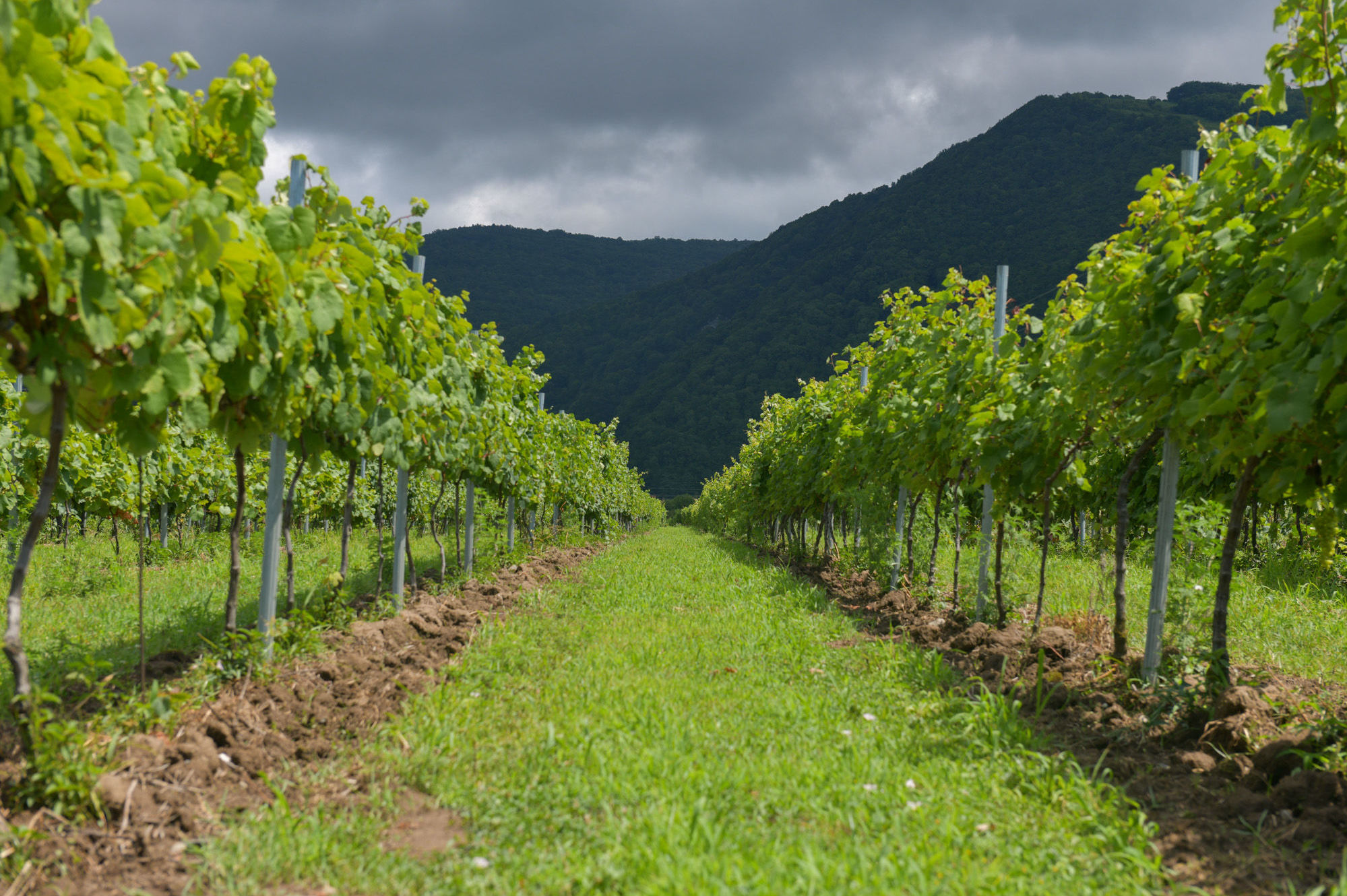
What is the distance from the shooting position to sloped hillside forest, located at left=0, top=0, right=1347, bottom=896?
103 inches

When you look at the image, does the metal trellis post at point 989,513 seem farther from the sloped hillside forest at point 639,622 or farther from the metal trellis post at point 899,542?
the metal trellis post at point 899,542

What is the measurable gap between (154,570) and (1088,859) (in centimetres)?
1328

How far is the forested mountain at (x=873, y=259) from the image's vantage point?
59969 millimetres

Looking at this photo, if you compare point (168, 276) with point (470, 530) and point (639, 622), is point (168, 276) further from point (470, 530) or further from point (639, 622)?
point (470, 530)

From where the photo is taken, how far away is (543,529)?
63.0 ft

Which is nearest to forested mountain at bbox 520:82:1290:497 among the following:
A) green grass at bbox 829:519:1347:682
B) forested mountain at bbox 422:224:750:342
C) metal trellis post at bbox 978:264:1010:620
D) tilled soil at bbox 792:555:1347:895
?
forested mountain at bbox 422:224:750:342

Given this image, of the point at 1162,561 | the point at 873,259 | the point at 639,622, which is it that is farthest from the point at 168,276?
the point at 873,259

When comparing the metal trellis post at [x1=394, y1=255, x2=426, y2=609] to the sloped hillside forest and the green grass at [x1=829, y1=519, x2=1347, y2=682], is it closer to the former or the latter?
the sloped hillside forest

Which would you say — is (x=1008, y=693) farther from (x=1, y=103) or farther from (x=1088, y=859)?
(x=1, y=103)

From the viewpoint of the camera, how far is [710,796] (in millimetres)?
3441

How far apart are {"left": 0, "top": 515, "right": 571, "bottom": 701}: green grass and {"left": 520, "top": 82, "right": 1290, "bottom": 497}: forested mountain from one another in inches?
1751

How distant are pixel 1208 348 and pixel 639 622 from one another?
5.59 metres

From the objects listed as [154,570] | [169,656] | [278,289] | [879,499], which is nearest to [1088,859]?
[278,289]

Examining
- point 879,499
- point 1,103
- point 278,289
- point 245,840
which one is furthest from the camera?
point 879,499
